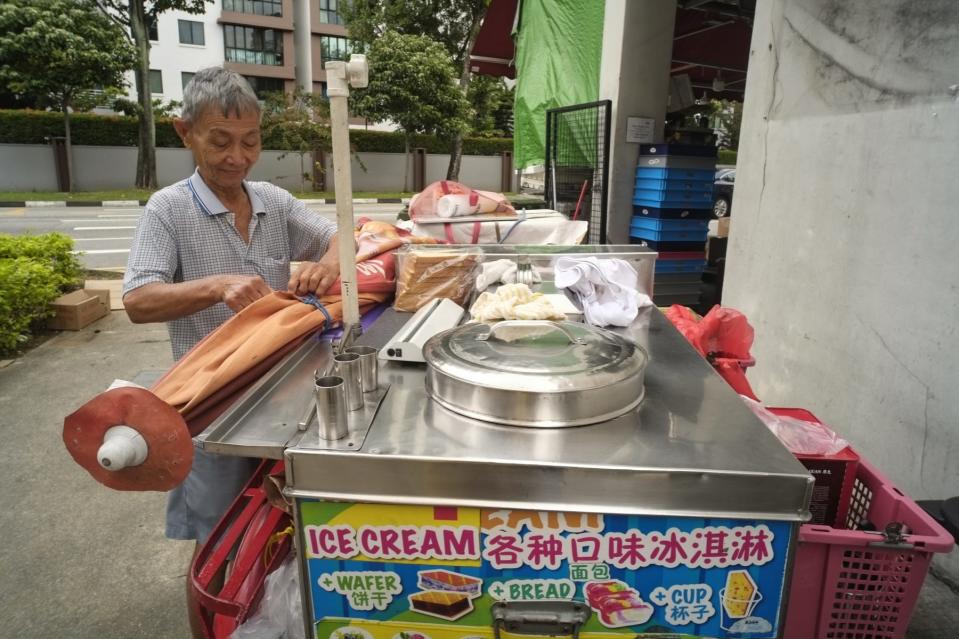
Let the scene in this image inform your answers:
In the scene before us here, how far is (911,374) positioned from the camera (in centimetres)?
221

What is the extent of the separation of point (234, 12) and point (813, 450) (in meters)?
32.1

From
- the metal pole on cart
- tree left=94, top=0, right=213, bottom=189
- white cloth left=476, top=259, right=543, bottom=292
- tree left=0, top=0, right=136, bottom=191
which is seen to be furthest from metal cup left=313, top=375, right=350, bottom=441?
tree left=94, top=0, right=213, bottom=189

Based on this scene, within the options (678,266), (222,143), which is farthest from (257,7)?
(222,143)

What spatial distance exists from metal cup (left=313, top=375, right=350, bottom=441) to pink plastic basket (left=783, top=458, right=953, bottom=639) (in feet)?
3.06

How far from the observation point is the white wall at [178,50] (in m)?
25.7

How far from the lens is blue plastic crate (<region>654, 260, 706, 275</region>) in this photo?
507 centimetres

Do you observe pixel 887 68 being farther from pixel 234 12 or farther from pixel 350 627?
pixel 234 12

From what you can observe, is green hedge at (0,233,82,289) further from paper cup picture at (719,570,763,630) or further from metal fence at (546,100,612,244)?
paper cup picture at (719,570,763,630)

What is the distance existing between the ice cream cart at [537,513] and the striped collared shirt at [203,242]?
2.67 feet

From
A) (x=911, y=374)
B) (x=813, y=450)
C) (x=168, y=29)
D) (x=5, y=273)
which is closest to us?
(x=813, y=450)

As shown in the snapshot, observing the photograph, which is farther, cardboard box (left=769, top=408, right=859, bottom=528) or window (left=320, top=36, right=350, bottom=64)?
window (left=320, top=36, right=350, bottom=64)

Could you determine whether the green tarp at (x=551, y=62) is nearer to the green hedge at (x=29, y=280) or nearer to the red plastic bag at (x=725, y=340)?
the red plastic bag at (x=725, y=340)

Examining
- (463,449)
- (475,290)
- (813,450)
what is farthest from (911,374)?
(463,449)

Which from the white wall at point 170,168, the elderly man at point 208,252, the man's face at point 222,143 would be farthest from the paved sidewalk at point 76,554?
the white wall at point 170,168
